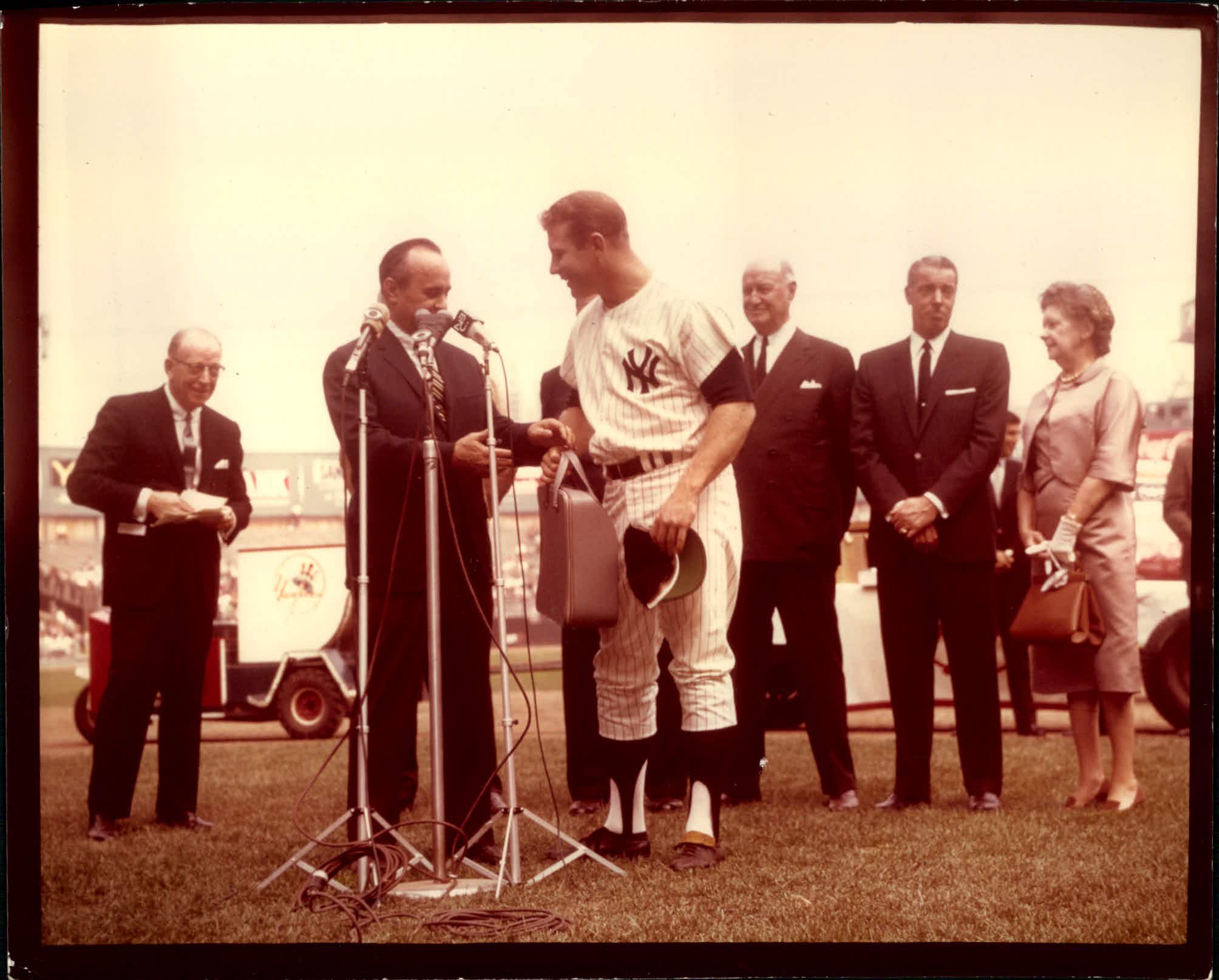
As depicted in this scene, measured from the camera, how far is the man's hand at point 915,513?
18.8 feet

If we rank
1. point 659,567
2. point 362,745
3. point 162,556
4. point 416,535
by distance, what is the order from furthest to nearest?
point 162,556 < point 416,535 < point 659,567 < point 362,745

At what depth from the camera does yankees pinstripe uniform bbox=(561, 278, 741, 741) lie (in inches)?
213

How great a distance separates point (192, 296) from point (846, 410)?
2.23 meters

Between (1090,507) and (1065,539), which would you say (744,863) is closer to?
(1065,539)

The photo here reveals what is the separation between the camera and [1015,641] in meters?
5.76

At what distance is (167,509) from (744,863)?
2.23 metres

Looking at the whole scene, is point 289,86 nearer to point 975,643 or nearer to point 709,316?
point 709,316

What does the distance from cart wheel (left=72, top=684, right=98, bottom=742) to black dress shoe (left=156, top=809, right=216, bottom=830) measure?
0.37m

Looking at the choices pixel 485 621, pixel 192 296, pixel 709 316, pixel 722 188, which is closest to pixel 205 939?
pixel 485 621

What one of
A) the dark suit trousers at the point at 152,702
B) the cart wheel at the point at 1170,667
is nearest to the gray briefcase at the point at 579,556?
the dark suit trousers at the point at 152,702

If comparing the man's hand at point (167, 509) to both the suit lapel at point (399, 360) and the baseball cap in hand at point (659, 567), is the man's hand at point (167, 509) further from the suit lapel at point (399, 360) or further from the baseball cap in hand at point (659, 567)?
the baseball cap in hand at point (659, 567)

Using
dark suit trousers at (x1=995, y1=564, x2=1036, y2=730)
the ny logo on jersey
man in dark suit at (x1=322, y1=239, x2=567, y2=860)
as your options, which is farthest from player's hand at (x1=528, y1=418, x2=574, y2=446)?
dark suit trousers at (x1=995, y1=564, x2=1036, y2=730)

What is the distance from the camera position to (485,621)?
211 inches

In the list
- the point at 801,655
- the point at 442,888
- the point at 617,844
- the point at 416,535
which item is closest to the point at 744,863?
the point at 617,844
